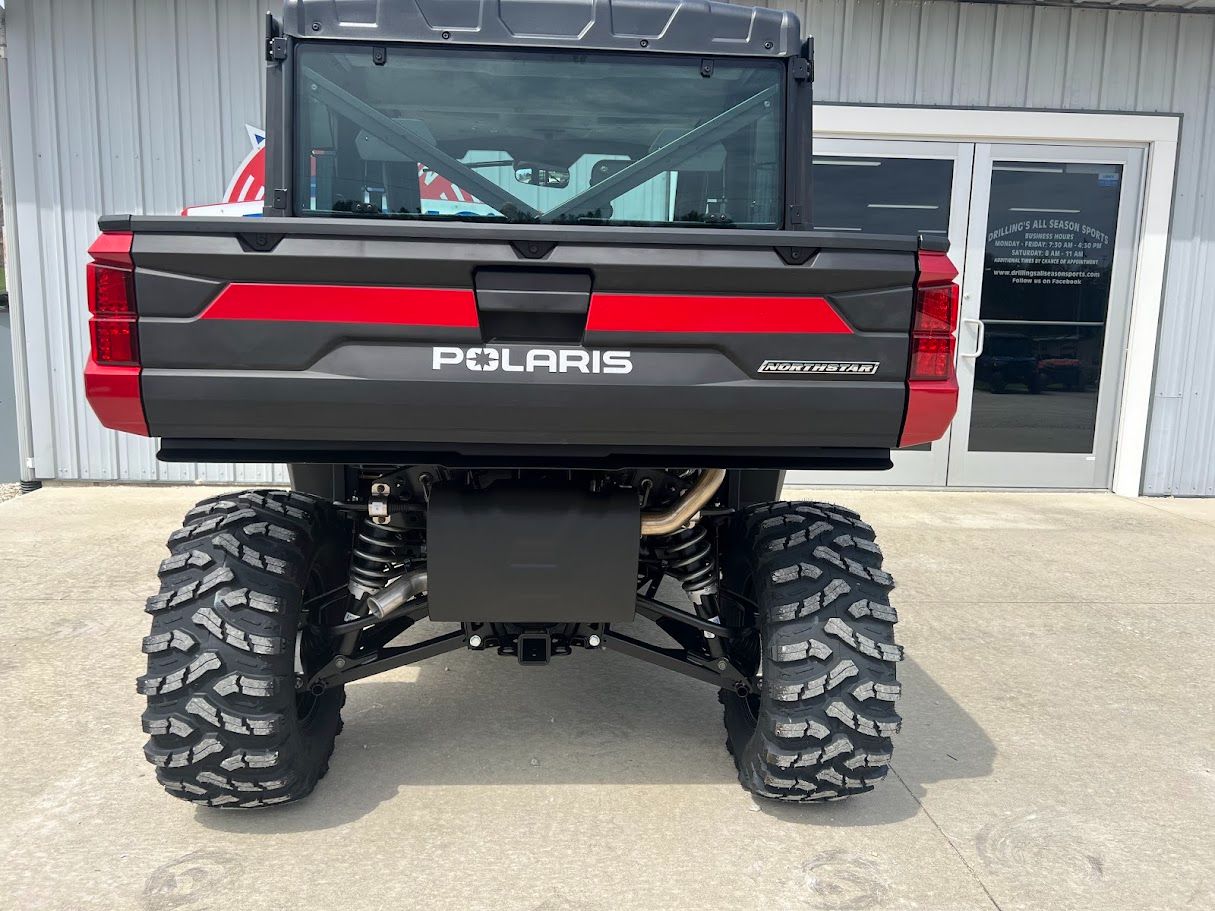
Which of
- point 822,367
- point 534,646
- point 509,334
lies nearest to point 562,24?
point 509,334

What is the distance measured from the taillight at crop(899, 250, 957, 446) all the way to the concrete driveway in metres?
1.29

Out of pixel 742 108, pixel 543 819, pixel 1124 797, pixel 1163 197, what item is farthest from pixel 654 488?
pixel 1163 197

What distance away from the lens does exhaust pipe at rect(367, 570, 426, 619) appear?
284cm

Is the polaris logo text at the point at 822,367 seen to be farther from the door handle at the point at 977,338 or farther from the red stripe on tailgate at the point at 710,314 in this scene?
the door handle at the point at 977,338

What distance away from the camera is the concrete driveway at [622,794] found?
2.50 m

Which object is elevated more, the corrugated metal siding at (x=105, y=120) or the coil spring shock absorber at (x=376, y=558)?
the corrugated metal siding at (x=105, y=120)

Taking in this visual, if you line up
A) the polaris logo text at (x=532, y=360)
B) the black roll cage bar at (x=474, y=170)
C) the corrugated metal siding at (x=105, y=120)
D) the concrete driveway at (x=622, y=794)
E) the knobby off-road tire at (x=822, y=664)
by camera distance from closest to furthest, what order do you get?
the polaris logo text at (x=532, y=360) → the concrete driveway at (x=622, y=794) → the knobby off-road tire at (x=822, y=664) → the black roll cage bar at (x=474, y=170) → the corrugated metal siding at (x=105, y=120)

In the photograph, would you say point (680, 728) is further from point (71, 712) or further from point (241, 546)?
point (71, 712)

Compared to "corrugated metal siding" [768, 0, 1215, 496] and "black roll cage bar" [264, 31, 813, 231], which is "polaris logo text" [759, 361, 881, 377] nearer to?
"black roll cage bar" [264, 31, 813, 231]

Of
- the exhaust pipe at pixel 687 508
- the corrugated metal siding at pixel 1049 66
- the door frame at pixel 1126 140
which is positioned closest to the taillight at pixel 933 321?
the exhaust pipe at pixel 687 508

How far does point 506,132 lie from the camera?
288 cm

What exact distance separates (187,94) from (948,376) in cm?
635

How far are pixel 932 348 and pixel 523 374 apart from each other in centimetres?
105

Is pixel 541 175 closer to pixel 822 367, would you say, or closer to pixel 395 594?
pixel 822 367
